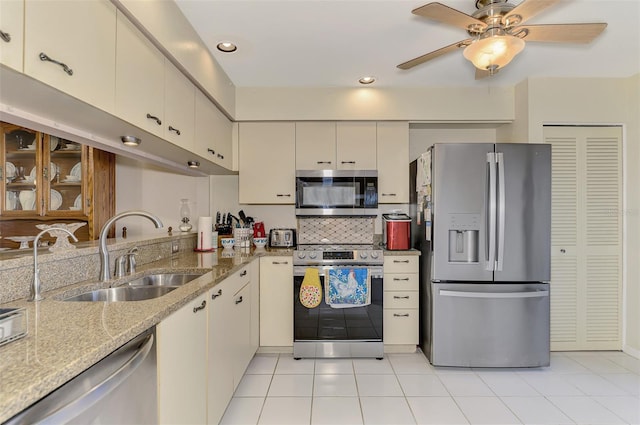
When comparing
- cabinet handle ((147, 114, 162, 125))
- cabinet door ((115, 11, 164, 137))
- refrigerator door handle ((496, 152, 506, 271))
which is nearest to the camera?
cabinet door ((115, 11, 164, 137))

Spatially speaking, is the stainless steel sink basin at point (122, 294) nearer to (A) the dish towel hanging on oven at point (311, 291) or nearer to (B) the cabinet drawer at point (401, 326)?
(A) the dish towel hanging on oven at point (311, 291)

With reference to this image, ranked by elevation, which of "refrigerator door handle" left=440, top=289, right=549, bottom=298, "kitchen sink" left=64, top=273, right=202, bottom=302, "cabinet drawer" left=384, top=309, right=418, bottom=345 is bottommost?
"cabinet drawer" left=384, top=309, right=418, bottom=345

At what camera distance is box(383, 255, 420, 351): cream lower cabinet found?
8.93 feet

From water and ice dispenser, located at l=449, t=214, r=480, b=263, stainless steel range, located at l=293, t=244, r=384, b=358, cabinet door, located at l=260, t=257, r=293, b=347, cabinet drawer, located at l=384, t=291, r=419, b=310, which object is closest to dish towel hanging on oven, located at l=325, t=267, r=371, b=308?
stainless steel range, located at l=293, t=244, r=384, b=358

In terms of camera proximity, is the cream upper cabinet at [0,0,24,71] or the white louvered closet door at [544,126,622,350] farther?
the white louvered closet door at [544,126,622,350]

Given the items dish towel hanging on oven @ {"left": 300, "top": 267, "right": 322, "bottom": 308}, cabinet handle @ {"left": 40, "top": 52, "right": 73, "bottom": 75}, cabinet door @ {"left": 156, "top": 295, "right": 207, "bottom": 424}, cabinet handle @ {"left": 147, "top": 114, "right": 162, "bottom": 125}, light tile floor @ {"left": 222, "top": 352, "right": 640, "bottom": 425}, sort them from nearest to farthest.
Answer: cabinet handle @ {"left": 40, "top": 52, "right": 73, "bottom": 75}
cabinet door @ {"left": 156, "top": 295, "right": 207, "bottom": 424}
cabinet handle @ {"left": 147, "top": 114, "right": 162, "bottom": 125}
light tile floor @ {"left": 222, "top": 352, "right": 640, "bottom": 425}
dish towel hanging on oven @ {"left": 300, "top": 267, "right": 322, "bottom": 308}

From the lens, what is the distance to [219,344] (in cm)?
170

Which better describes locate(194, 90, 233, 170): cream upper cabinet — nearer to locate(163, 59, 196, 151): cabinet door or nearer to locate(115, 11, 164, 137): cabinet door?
locate(163, 59, 196, 151): cabinet door

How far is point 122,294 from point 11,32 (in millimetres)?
1144

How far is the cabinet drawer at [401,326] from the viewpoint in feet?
8.94

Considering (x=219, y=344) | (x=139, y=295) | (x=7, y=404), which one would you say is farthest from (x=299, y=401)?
(x=7, y=404)

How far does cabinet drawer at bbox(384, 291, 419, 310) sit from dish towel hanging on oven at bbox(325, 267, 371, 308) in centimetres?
22

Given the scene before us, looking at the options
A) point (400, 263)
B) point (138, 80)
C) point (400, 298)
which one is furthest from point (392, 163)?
point (138, 80)

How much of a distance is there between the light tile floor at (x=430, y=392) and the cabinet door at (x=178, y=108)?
1.72 metres
